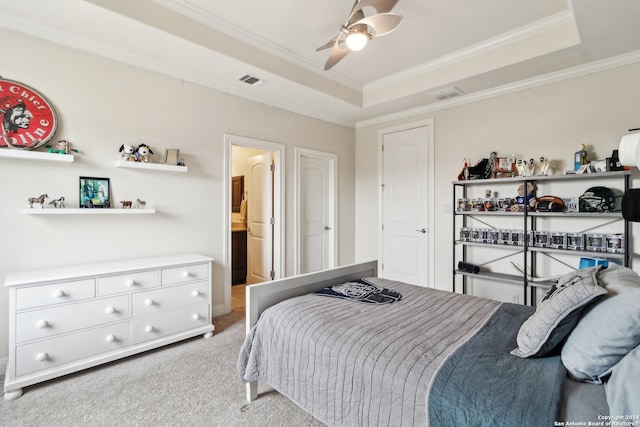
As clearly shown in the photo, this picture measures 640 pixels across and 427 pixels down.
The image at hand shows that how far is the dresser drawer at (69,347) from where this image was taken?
2045 mm

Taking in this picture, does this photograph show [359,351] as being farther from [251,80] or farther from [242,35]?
[251,80]

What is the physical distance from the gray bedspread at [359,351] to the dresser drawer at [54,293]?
1.34m

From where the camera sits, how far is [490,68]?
302 cm

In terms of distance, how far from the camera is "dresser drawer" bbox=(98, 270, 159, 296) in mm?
2326

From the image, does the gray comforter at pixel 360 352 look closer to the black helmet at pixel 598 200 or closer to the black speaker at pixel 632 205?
the black speaker at pixel 632 205

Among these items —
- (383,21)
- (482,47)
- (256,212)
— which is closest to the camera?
(383,21)

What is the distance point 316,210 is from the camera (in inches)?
178

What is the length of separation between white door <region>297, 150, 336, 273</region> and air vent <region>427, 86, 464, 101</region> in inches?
64.3

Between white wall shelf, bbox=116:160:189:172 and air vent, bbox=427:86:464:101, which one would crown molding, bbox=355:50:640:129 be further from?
white wall shelf, bbox=116:160:189:172

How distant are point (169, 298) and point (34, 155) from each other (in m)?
1.47

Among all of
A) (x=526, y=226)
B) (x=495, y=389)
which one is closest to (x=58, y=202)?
(x=495, y=389)

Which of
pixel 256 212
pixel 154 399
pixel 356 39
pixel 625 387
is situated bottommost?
pixel 154 399

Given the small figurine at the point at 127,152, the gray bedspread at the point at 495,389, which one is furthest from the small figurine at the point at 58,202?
the gray bedspread at the point at 495,389

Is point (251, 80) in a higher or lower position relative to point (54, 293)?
higher
